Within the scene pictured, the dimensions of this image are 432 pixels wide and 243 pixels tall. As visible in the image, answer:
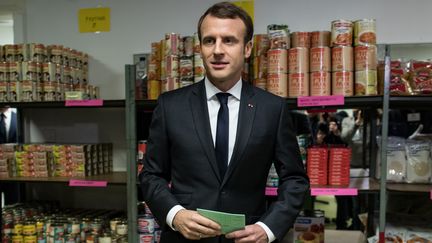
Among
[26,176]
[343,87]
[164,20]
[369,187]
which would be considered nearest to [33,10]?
[164,20]

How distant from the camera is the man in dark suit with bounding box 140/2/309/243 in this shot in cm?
131

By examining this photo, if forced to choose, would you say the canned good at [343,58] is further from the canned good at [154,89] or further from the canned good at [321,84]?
the canned good at [154,89]

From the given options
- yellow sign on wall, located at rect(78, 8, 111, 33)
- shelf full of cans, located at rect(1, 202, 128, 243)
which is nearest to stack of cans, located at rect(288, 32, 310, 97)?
shelf full of cans, located at rect(1, 202, 128, 243)

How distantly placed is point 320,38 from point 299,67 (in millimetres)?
196

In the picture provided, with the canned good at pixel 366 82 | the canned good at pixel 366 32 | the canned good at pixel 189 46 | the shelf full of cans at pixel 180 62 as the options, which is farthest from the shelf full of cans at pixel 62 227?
the canned good at pixel 366 32

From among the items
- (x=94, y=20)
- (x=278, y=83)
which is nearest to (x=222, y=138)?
(x=278, y=83)

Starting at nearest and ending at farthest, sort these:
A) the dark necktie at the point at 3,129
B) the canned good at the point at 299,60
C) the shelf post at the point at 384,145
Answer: the shelf post at the point at 384,145, the canned good at the point at 299,60, the dark necktie at the point at 3,129

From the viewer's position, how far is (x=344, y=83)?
184 cm

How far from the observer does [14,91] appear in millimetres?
2434

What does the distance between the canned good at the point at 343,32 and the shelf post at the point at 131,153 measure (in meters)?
1.14

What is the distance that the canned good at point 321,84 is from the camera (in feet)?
6.15

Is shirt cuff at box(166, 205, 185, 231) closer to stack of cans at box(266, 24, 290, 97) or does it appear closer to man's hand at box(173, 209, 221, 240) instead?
man's hand at box(173, 209, 221, 240)

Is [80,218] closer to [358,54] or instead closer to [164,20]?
[164,20]

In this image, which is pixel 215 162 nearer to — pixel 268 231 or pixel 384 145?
pixel 268 231
